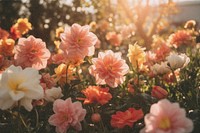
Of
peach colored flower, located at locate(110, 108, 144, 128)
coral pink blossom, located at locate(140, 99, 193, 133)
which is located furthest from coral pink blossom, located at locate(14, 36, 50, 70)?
coral pink blossom, located at locate(140, 99, 193, 133)

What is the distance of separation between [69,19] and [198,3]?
40.2 ft

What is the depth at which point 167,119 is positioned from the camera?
1.45m

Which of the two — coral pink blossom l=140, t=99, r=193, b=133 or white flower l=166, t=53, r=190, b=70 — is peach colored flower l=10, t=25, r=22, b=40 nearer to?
white flower l=166, t=53, r=190, b=70

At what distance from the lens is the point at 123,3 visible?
36.1 ft

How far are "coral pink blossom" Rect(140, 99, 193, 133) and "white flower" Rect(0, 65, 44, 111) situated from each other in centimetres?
54

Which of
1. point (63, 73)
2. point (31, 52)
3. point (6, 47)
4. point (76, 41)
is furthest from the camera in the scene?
point (6, 47)

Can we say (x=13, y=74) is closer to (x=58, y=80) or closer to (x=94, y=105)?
(x=94, y=105)

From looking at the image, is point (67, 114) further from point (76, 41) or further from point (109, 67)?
point (76, 41)

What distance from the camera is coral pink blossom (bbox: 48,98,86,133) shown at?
1.93 metres

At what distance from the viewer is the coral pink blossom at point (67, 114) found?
1.93 meters

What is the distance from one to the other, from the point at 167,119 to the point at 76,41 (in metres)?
1.08

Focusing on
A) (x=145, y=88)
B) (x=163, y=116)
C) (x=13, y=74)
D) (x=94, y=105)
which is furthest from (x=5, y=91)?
(x=145, y=88)

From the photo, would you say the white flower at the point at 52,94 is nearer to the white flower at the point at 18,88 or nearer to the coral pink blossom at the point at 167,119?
the white flower at the point at 18,88

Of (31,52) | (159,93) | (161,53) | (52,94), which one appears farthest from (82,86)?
(159,93)
